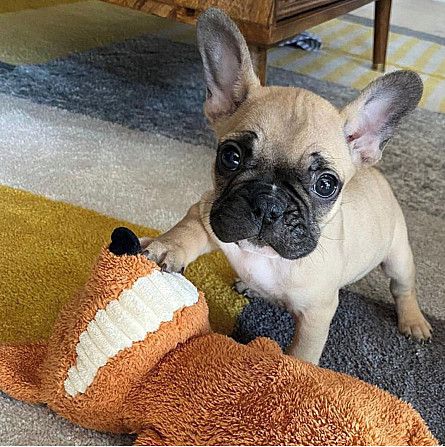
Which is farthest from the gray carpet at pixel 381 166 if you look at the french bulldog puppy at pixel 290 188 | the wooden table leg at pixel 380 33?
the wooden table leg at pixel 380 33

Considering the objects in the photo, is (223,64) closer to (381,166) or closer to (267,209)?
(267,209)

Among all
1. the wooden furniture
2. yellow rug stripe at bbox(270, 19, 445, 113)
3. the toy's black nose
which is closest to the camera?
the toy's black nose

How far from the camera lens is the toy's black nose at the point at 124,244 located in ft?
2.69

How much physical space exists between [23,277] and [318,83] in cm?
174

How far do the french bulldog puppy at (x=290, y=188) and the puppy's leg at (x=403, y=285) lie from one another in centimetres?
9

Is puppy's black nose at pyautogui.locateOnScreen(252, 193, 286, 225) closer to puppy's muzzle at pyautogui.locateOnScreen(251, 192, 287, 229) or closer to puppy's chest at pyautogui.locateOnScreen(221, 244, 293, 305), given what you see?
puppy's muzzle at pyautogui.locateOnScreen(251, 192, 287, 229)

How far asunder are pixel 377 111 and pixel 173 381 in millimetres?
583

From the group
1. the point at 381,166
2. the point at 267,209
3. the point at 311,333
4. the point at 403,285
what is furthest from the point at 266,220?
the point at 381,166

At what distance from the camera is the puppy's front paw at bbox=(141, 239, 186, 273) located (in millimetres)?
910

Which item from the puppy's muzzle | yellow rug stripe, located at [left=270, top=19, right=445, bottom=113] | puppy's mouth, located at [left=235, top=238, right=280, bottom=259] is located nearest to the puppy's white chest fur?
puppy's mouth, located at [left=235, top=238, right=280, bottom=259]

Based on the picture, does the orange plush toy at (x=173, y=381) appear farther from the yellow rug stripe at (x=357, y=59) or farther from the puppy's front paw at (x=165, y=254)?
the yellow rug stripe at (x=357, y=59)

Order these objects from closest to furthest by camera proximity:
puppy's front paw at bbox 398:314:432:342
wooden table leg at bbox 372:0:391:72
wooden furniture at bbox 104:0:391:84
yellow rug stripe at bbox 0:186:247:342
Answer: yellow rug stripe at bbox 0:186:247:342, puppy's front paw at bbox 398:314:432:342, wooden furniture at bbox 104:0:391:84, wooden table leg at bbox 372:0:391:72

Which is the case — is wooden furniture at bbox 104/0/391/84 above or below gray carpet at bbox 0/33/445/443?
above

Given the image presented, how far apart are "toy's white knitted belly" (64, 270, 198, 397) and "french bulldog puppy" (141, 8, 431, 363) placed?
0.11 m
